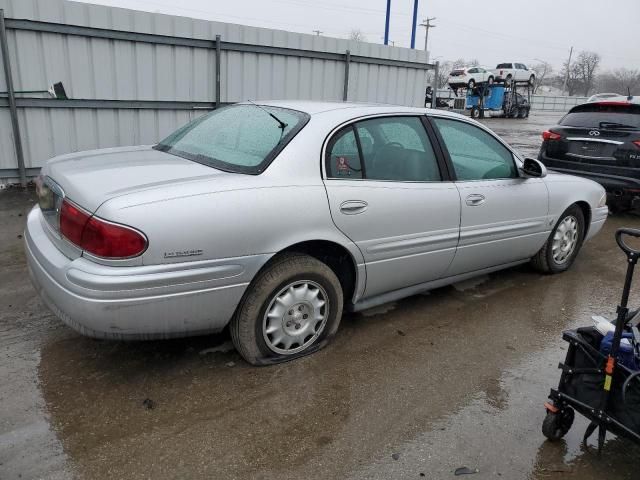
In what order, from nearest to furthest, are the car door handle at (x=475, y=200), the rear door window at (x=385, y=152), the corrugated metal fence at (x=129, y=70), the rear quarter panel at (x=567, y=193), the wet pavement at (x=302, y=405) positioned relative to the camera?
the wet pavement at (x=302, y=405), the rear door window at (x=385, y=152), the car door handle at (x=475, y=200), the rear quarter panel at (x=567, y=193), the corrugated metal fence at (x=129, y=70)

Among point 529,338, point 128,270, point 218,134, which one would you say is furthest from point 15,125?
point 529,338

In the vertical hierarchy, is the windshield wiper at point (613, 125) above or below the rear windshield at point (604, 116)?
below

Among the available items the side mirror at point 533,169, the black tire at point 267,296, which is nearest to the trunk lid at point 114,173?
the black tire at point 267,296

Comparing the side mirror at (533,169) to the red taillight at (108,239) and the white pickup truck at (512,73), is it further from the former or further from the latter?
the white pickup truck at (512,73)

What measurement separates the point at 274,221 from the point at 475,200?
5.69 ft

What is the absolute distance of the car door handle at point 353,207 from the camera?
313 centimetres

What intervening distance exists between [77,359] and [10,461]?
88 cm

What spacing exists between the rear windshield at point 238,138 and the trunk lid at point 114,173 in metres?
0.12

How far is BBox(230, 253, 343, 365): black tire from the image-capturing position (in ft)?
9.57

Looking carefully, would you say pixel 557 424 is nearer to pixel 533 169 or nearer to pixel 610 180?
pixel 533 169

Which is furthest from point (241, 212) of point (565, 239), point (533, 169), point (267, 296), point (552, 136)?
point (552, 136)

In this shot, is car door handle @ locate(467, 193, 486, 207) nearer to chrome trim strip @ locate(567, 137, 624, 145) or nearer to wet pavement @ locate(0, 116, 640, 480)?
wet pavement @ locate(0, 116, 640, 480)

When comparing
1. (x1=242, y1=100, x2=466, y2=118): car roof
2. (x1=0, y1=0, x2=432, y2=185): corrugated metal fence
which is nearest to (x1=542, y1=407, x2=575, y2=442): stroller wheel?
(x1=242, y1=100, x2=466, y2=118): car roof

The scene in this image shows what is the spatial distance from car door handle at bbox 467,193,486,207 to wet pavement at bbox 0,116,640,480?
0.85 metres
